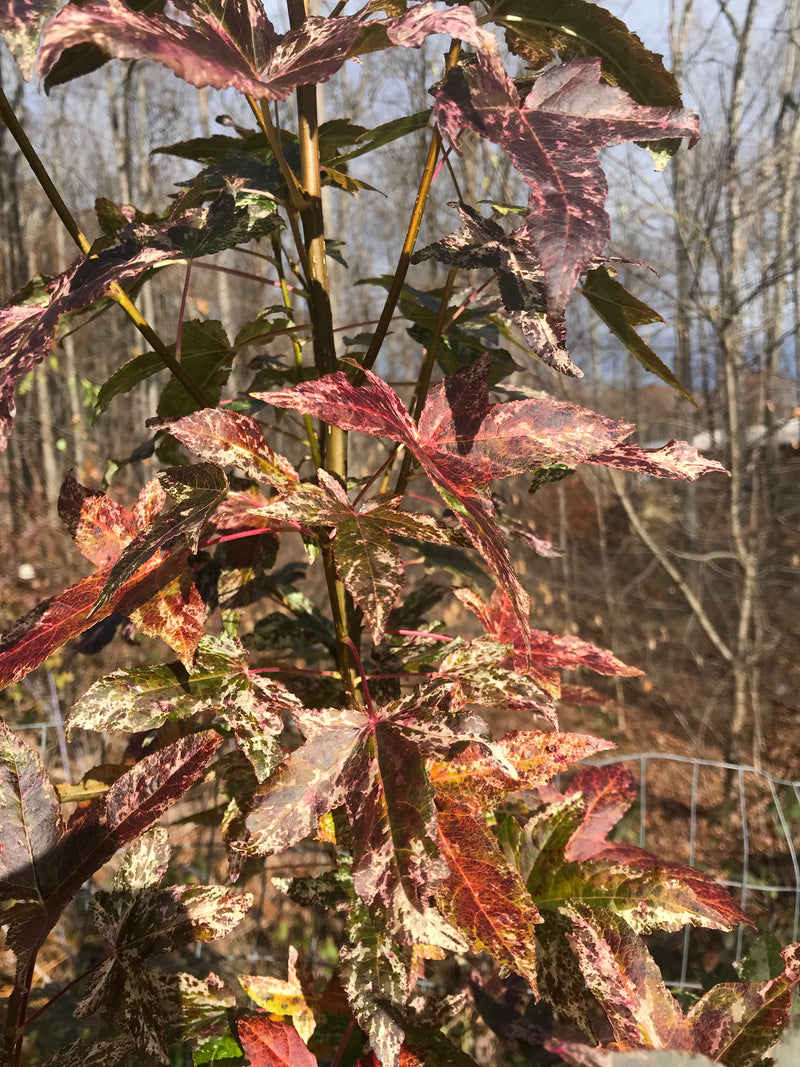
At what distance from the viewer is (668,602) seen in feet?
16.7

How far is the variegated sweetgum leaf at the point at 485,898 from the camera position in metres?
0.42

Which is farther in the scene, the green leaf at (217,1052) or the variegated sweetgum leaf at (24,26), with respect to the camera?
the green leaf at (217,1052)

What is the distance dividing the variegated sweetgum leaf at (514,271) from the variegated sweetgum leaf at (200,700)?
316 mm

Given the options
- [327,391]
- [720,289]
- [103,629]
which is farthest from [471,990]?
[720,289]

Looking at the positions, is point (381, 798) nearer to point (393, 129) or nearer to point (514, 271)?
point (514, 271)

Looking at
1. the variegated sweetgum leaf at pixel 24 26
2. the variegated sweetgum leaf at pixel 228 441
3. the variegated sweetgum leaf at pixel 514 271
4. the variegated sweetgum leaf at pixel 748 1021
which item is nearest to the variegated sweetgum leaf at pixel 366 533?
the variegated sweetgum leaf at pixel 228 441

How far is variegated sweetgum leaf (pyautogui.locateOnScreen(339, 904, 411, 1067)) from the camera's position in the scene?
0.45 metres

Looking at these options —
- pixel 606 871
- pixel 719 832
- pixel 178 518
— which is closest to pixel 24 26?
pixel 178 518

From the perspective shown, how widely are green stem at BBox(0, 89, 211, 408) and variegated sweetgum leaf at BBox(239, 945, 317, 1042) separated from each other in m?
0.51

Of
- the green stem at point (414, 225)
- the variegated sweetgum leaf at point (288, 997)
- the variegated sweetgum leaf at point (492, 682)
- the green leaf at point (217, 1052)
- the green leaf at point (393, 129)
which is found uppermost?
the green leaf at point (393, 129)

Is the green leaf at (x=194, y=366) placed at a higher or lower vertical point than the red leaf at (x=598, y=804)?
higher

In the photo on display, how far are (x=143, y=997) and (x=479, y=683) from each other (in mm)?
325

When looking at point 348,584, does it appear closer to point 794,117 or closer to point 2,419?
point 2,419

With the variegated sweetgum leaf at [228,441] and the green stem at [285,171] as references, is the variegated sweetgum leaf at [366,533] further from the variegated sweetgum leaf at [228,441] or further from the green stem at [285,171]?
the green stem at [285,171]
